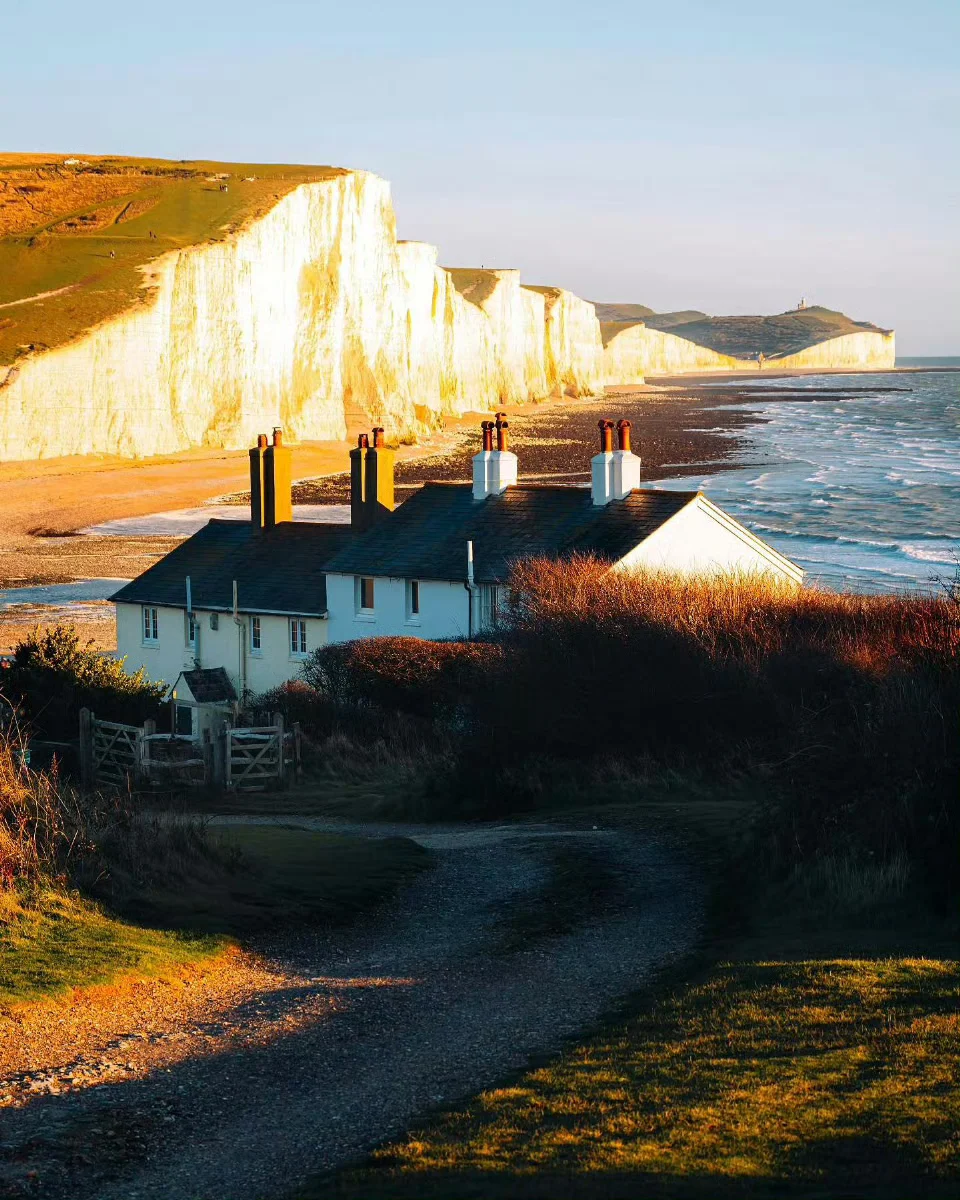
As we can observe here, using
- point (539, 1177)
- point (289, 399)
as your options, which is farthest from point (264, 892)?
point (289, 399)

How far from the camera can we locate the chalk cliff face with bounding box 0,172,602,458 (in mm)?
90062

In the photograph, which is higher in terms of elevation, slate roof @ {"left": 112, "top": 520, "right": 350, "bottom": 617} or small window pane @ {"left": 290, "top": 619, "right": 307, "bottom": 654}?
slate roof @ {"left": 112, "top": 520, "right": 350, "bottom": 617}

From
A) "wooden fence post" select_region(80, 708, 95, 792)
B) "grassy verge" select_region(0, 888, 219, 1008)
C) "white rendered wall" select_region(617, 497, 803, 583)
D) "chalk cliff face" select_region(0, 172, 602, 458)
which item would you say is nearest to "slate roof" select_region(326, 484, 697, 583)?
"white rendered wall" select_region(617, 497, 803, 583)

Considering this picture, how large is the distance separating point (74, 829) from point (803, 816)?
6901mm

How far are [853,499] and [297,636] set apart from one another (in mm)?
52931

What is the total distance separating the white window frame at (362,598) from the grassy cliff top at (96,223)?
56.8 m

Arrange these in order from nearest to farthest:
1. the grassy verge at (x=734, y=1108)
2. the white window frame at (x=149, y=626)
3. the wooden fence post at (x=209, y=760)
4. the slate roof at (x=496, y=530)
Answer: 1. the grassy verge at (x=734, y=1108)
2. the wooden fence post at (x=209, y=760)
3. the slate roof at (x=496, y=530)
4. the white window frame at (x=149, y=626)

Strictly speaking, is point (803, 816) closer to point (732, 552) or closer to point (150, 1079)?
point (150, 1079)

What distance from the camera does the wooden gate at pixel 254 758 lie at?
25969 millimetres

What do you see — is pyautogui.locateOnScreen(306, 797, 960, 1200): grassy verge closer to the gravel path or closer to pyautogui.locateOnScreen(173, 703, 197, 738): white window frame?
the gravel path

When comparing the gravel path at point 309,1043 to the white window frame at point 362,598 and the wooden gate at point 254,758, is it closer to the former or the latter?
the wooden gate at point 254,758

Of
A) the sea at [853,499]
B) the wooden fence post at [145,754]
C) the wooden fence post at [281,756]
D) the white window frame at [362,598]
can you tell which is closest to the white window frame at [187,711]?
the white window frame at [362,598]

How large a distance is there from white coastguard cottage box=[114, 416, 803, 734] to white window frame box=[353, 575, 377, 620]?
0.04m

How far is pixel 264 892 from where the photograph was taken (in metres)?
15.3
